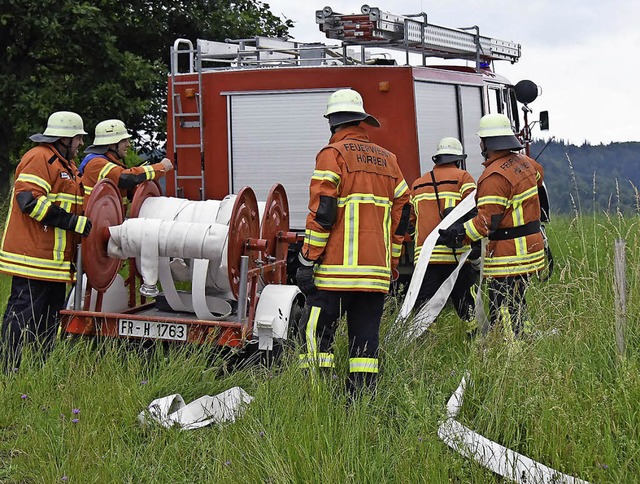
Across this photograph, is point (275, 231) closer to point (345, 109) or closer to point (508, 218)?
point (345, 109)

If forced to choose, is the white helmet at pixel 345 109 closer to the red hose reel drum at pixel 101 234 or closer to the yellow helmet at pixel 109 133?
the red hose reel drum at pixel 101 234

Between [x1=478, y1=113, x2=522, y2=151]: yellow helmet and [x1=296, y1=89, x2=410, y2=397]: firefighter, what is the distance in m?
1.29

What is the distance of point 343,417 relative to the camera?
436 centimetres

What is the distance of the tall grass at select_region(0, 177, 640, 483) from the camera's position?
4016mm

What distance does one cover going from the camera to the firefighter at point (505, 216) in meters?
6.47

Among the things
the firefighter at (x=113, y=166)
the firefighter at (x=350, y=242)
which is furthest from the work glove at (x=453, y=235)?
the firefighter at (x=113, y=166)

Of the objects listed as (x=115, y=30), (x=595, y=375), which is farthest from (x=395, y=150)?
(x=115, y=30)

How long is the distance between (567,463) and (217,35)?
15.2 metres

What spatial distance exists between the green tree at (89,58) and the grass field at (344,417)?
1022cm

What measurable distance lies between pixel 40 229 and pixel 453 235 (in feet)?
9.83

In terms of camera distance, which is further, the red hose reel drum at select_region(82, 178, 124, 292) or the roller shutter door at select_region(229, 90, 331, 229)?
the roller shutter door at select_region(229, 90, 331, 229)

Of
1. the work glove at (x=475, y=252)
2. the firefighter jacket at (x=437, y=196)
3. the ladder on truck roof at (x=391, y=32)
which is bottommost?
the work glove at (x=475, y=252)

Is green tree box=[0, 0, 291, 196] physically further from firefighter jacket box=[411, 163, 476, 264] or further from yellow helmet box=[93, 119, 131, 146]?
firefighter jacket box=[411, 163, 476, 264]

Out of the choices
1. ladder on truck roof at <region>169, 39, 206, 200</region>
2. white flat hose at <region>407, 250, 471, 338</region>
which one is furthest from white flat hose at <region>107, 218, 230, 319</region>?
ladder on truck roof at <region>169, 39, 206, 200</region>
